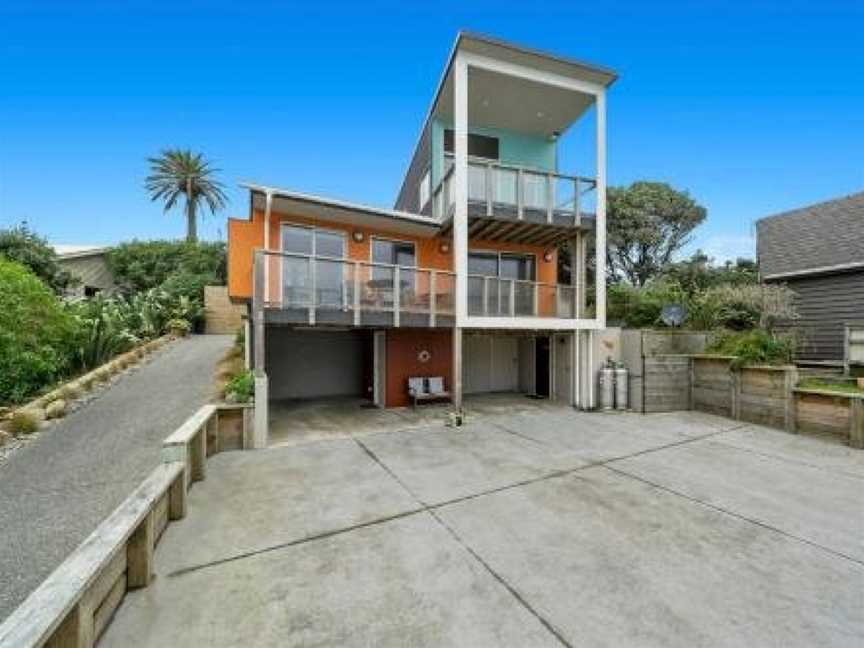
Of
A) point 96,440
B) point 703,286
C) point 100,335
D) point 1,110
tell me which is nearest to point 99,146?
point 1,110

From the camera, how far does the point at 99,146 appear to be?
2280 cm

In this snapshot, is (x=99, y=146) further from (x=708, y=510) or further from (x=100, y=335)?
(x=708, y=510)

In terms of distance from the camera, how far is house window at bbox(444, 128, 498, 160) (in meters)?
13.1

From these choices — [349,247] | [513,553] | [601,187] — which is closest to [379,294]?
[349,247]

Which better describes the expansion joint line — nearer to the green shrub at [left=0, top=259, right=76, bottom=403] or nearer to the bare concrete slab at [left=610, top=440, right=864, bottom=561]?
the bare concrete slab at [left=610, top=440, right=864, bottom=561]

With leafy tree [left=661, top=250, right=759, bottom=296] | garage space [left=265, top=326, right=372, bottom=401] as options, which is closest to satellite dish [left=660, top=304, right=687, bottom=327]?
garage space [left=265, top=326, right=372, bottom=401]

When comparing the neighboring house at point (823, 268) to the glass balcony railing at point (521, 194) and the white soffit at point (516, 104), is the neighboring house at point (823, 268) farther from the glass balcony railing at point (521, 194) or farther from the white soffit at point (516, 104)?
the white soffit at point (516, 104)

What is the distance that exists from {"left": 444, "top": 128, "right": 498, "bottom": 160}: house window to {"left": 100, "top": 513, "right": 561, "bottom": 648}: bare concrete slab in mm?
11764

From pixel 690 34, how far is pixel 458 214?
11.6 m

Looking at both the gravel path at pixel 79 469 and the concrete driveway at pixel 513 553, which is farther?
the gravel path at pixel 79 469

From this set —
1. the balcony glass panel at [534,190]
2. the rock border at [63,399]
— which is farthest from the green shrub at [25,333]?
the balcony glass panel at [534,190]

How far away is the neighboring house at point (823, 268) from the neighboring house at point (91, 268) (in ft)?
108

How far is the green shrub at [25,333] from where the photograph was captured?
8680 millimetres

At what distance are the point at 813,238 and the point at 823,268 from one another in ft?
6.34
